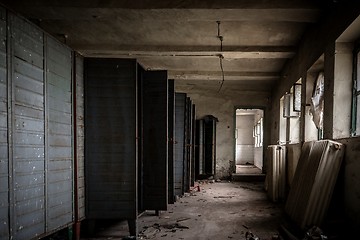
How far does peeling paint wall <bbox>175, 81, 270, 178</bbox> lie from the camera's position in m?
10.0

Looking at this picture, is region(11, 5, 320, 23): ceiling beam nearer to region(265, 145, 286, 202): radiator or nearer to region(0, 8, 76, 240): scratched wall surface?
region(0, 8, 76, 240): scratched wall surface

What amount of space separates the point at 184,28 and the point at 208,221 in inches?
126

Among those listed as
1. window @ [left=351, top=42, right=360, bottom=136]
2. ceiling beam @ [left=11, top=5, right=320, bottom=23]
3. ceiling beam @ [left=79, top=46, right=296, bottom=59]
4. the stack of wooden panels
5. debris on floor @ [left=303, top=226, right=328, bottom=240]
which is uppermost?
ceiling beam @ [left=11, top=5, right=320, bottom=23]

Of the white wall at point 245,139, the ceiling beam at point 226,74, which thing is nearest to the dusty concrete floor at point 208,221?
the ceiling beam at point 226,74

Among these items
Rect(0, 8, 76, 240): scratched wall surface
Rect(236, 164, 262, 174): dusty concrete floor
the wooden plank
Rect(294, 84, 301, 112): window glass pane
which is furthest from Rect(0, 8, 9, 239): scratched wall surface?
Rect(236, 164, 262, 174): dusty concrete floor

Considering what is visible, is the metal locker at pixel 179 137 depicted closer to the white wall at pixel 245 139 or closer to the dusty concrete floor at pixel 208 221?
the dusty concrete floor at pixel 208 221

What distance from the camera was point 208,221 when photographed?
4.29 metres

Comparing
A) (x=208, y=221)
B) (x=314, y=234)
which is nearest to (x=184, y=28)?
(x=208, y=221)

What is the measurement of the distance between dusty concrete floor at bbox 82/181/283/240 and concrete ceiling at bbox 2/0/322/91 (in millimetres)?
2940

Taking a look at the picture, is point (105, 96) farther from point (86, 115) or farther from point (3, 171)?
point (3, 171)

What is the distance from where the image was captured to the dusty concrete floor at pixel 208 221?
3617mm

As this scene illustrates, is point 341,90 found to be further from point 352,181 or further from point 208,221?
point 208,221

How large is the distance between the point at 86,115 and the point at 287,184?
4463 mm

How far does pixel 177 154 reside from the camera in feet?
19.5
